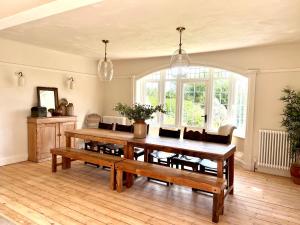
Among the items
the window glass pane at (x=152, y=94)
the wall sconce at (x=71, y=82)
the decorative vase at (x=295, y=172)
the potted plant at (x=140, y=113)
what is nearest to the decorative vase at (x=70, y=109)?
the wall sconce at (x=71, y=82)

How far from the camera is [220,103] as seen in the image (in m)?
5.34

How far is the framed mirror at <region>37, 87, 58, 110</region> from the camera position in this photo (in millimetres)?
5004

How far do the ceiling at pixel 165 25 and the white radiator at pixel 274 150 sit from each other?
5.59ft

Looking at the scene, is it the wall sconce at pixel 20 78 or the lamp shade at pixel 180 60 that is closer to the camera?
the lamp shade at pixel 180 60

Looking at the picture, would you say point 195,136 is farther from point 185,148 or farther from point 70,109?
point 70,109

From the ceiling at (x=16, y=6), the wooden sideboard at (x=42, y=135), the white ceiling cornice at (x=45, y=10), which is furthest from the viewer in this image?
the wooden sideboard at (x=42, y=135)

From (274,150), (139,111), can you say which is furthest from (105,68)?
(274,150)

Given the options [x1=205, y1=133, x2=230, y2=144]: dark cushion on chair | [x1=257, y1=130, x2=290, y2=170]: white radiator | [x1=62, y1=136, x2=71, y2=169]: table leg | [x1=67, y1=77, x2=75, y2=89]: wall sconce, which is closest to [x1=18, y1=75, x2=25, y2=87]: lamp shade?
[x1=67, y1=77, x2=75, y2=89]: wall sconce

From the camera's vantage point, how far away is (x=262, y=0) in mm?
2391

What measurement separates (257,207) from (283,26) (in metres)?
2.54

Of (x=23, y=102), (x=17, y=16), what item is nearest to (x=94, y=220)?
(x=17, y=16)

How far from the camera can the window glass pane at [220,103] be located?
5262mm

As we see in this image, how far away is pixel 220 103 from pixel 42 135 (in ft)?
13.3

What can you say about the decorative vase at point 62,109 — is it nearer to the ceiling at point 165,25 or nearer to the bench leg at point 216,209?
the ceiling at point 165,25
